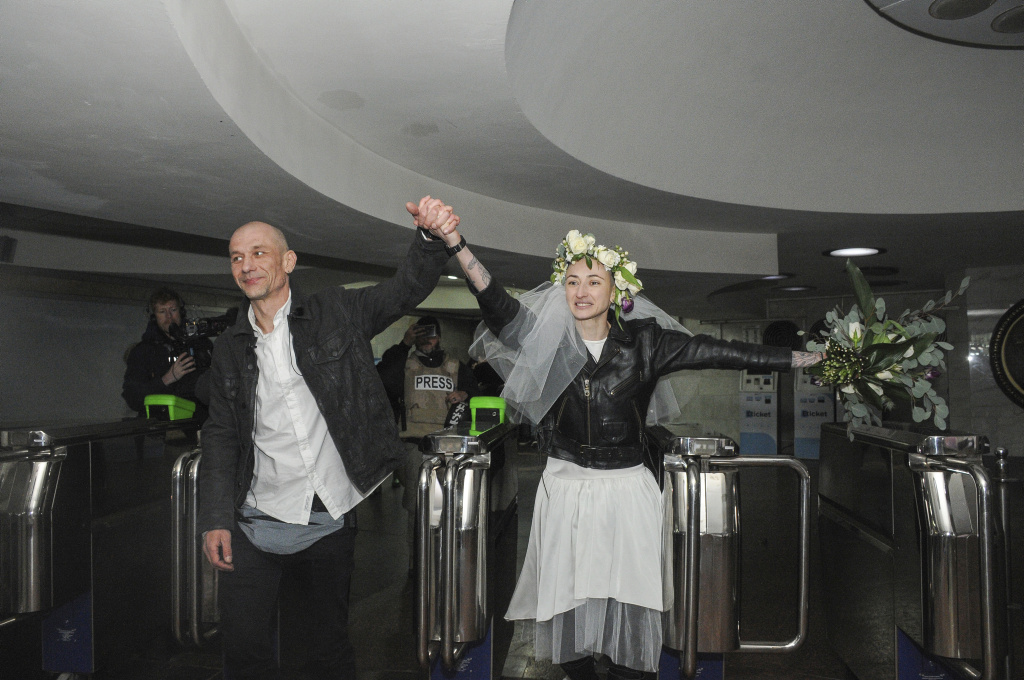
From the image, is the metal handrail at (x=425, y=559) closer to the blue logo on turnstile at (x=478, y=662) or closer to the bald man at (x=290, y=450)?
the bald man at (x=290, y=450)

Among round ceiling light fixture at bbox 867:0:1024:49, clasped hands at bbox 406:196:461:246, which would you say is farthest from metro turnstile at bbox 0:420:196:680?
round ceiling light fixture at bbox 867:0:1024:49

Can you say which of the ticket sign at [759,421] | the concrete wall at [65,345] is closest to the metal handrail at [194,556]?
the concrete wall at [65,345]

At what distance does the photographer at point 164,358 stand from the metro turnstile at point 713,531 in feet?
8.29

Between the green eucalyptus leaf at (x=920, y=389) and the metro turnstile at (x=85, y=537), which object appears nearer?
the green eucalyptus leaf at (x=920, y=389)

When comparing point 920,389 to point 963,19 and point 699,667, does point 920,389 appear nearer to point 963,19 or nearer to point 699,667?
point 699,667

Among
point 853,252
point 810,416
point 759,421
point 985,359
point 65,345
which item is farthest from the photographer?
point 759,421

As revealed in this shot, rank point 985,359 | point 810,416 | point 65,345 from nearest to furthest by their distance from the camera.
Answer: point 65,345 < point 985,359 < point 810,416

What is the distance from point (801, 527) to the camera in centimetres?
252

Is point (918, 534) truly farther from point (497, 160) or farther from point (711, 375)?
point (711, 375)

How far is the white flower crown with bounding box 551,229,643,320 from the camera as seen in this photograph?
8.30 feet

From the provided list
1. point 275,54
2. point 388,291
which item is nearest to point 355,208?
point 275,54

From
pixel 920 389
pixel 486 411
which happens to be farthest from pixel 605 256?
pixel 920 389

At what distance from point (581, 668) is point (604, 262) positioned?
1.37 meters

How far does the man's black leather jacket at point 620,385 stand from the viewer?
8.10 feet
